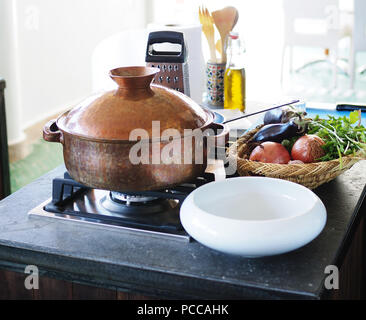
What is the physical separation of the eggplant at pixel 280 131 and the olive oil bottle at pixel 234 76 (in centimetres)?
50

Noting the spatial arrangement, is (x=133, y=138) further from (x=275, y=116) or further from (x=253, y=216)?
(x=275, y=116)

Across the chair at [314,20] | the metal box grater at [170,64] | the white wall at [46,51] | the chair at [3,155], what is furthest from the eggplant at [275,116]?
the chair at [314,20]

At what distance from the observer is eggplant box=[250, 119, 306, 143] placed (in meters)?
1.26

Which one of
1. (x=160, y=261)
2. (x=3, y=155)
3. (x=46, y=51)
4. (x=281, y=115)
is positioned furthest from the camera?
(x=46, y=51)

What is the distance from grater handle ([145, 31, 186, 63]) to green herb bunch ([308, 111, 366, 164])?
0.39 metres

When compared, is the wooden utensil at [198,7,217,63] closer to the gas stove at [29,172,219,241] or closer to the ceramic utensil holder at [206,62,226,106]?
the ceramic utensil holder at [206,62,226,106]

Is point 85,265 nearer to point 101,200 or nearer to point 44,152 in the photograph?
point 101,200

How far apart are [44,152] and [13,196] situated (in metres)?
2.69

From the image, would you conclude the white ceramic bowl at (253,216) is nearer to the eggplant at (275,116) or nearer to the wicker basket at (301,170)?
the wicker basket at (301,170)

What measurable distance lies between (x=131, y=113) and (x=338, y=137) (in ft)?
1.58

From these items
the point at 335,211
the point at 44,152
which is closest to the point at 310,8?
the point at 44,152

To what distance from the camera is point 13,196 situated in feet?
3.97

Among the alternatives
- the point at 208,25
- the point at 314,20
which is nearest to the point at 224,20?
the point at 208,25

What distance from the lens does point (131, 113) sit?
99 cm
